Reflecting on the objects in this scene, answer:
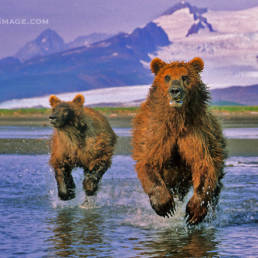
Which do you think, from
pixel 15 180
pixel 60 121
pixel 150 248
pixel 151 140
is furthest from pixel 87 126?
pixel 150 248

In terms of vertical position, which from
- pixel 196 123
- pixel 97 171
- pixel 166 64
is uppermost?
pixel 166 64

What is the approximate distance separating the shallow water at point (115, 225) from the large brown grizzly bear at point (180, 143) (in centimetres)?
50

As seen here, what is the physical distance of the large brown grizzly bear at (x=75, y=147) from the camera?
10648mm

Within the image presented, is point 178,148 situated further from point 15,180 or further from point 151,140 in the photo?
point 15,180

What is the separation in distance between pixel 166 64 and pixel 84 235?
2.32 m

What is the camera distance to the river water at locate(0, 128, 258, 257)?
7.34m

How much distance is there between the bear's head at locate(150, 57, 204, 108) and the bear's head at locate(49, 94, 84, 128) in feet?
9.88

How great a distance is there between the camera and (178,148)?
7.86 m

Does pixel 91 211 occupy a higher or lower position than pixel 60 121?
lower

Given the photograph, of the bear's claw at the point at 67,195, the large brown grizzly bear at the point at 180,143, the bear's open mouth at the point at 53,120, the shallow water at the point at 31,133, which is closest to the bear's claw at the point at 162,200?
the large brown grizzly bear at the point at 180,143

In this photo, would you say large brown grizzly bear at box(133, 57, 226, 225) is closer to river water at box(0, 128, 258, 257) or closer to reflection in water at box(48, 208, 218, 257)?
reflection in water at box(48, 208, 218, 257)

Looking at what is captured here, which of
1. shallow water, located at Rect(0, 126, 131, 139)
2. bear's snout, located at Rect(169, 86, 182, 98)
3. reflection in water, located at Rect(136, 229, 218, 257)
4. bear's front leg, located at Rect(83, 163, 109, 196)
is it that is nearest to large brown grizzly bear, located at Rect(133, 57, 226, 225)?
bear's snout, located at Rect(169, 86, 182, 98)

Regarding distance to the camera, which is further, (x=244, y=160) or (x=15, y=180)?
(x=244, y=160)

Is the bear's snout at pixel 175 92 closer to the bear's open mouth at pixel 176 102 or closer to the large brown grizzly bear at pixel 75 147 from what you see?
the bear's open mouth at pixel 176 102
